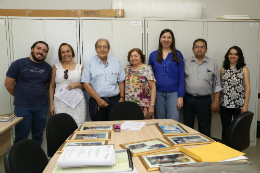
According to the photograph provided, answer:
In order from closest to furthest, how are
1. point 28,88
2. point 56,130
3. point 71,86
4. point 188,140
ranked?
1. point 188,140
2. point 56,130
3. point 28,88
4. point 71,86

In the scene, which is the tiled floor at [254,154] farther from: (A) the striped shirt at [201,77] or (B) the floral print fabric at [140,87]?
(B) the floral print fabric at [140,87]

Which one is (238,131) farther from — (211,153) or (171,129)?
(211,153)

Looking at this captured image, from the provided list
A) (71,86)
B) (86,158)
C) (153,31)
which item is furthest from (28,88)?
(153,31)

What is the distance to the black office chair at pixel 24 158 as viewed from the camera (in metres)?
0.91

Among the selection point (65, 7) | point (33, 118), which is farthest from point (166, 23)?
point (33, 118)

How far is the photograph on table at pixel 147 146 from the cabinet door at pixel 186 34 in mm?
2248

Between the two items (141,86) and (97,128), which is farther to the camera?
(141,86)

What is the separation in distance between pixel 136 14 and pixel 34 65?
1874 mm

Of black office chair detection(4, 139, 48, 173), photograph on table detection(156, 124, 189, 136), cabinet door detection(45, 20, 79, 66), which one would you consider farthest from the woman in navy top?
black office chair detection(4, 139, 48, 173)

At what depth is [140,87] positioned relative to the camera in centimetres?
271

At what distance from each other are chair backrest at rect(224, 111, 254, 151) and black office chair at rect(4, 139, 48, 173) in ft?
5.38

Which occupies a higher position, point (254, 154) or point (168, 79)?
point (168, 79)

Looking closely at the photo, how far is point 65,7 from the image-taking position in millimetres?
3547

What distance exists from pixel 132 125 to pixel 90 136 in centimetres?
49
